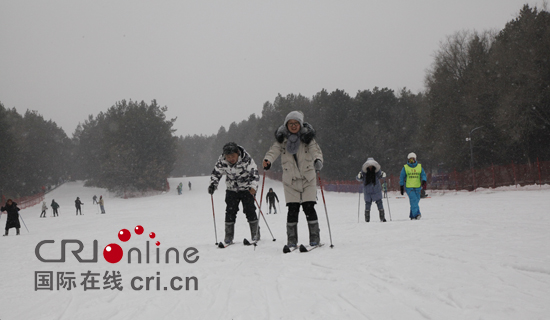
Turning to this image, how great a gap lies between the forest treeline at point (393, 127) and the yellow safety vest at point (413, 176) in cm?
2162

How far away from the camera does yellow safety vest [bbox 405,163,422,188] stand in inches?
382

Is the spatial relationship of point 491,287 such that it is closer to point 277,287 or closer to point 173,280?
point 277,287

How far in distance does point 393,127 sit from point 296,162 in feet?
187

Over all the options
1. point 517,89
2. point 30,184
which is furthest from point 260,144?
point 517,89

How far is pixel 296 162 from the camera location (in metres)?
5.62

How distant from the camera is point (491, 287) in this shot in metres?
3.07

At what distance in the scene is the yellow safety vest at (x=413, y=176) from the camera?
9.71m

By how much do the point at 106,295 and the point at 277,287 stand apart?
174 cm

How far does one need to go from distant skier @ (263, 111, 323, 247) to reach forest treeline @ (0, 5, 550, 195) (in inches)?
1051

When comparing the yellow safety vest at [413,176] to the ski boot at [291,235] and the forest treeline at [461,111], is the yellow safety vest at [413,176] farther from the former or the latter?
the forest treeline at [461,111]

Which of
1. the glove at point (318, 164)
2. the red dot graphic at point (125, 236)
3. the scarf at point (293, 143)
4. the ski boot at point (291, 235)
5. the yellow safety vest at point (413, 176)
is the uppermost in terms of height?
the scarf at point (293, 143)

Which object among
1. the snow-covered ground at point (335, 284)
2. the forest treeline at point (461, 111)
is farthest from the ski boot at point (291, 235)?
the forest treeline at point (461, 111)

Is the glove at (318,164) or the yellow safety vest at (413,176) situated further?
the yellow safety vest at (413,176)

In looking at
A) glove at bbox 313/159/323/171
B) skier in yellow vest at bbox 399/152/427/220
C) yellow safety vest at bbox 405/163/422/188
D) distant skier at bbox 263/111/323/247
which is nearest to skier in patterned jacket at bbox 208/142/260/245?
distant skier at bbox 263/111/323/247
